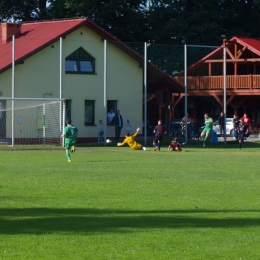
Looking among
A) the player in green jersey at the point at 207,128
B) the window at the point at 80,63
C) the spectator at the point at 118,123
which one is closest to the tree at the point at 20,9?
the window at the point at 80,63

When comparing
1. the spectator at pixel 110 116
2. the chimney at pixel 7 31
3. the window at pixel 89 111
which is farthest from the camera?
A: the chimney at pixel 7 31

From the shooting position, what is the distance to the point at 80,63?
44125 millimetres

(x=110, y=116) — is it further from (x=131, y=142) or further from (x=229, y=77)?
(x=229, y=77)

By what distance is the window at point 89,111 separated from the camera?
44.8 m

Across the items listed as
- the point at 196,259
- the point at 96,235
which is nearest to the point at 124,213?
the point at 96,235

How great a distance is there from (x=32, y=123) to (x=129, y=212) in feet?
91.3

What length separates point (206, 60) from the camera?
50438 millimetres

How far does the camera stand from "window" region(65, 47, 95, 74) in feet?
143

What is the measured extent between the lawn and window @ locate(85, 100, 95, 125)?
1905 centimetres

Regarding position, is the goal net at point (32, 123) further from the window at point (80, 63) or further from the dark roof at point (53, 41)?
the window at point (80, 63)

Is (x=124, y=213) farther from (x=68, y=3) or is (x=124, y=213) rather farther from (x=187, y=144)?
(x=68, y=3)

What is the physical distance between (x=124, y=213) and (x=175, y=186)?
501 cm

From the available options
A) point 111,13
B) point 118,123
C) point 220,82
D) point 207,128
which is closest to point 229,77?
point 220,82

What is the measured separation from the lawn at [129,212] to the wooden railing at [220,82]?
1103 inches
